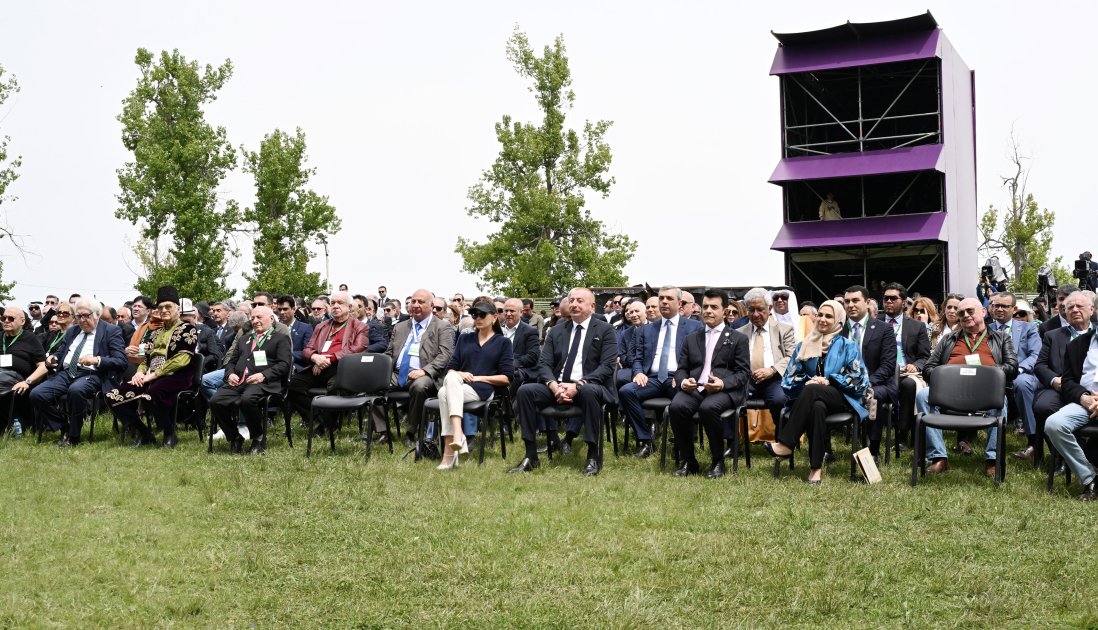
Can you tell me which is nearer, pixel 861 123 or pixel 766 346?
pixel 766 346

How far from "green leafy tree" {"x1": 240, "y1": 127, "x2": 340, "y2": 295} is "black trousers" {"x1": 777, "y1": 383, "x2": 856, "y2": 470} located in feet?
82.9

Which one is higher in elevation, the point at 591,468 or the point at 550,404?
the point at 550,404

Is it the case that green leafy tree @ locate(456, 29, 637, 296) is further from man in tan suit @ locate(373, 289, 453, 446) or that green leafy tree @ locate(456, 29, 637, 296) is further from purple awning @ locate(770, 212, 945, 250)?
man in tan suit @ locate(373, 289, 453, 446)

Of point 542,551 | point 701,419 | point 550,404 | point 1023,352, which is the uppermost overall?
point 1023,352

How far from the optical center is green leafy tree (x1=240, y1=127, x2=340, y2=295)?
102 feet

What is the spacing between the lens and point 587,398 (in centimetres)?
802

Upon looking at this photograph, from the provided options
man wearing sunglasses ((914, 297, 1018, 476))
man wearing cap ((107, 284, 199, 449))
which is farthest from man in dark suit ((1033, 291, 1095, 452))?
man wearing cap ((107, 284, 199, 449))

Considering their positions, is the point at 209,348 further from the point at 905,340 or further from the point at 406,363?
the point at 905,340

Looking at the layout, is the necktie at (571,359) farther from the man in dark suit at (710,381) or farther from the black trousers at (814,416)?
the black trousers at (814,416)

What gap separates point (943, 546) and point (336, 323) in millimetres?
6480

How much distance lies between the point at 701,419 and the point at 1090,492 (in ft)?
9.03

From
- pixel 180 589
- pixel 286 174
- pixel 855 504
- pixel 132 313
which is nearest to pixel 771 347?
pixel 855 504

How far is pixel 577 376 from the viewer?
8.52 metres

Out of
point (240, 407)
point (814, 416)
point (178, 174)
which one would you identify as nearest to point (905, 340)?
point (814, 416)
